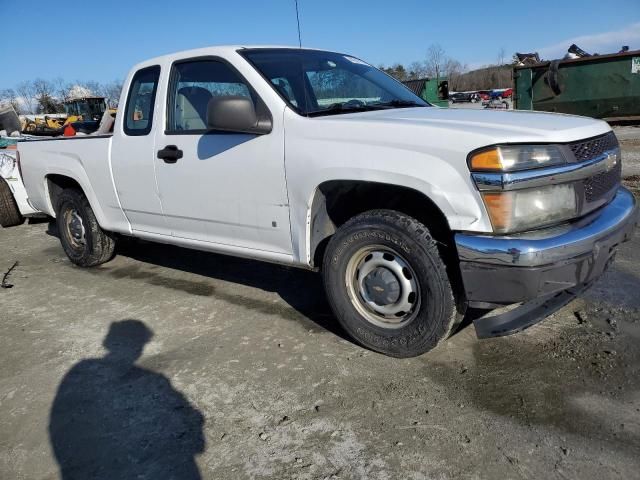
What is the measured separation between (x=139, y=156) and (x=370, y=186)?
2168 millimetres

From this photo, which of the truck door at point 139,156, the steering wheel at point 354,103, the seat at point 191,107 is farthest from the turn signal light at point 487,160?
the truck door at point 139,156

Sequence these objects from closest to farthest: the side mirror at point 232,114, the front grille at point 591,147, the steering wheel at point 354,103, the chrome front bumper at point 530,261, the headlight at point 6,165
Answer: the chrome front bumper at point 530,261
the front grille at point 591,147
the side mirror at point 232,114
the steering wheel at point 354,103
the headlight at point 6,165

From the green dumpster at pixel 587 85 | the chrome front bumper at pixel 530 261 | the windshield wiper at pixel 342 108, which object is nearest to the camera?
the chrome front bumper at pixel 530 261

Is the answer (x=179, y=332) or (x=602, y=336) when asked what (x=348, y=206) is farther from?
(x=602, y=336)

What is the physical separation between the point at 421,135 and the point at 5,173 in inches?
287

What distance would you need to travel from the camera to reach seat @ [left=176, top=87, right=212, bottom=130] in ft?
13.3

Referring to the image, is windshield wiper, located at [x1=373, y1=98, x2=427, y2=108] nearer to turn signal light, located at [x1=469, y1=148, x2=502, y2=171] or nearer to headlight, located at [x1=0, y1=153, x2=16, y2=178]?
turn signal light, located at [x1=469, y1=148, x2=502, y2=171]

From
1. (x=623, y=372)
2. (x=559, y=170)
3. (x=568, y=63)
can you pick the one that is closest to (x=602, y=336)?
(x=623, y=372)

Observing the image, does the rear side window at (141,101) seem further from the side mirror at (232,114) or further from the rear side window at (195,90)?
the side mirror at (232,114)

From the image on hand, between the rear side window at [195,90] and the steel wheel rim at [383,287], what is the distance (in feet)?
5.27

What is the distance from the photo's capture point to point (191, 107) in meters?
4.12

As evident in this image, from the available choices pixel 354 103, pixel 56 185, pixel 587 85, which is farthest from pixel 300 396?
pixel 587 85

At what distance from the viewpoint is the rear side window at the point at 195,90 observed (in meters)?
3.88

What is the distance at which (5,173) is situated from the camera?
786 cm
